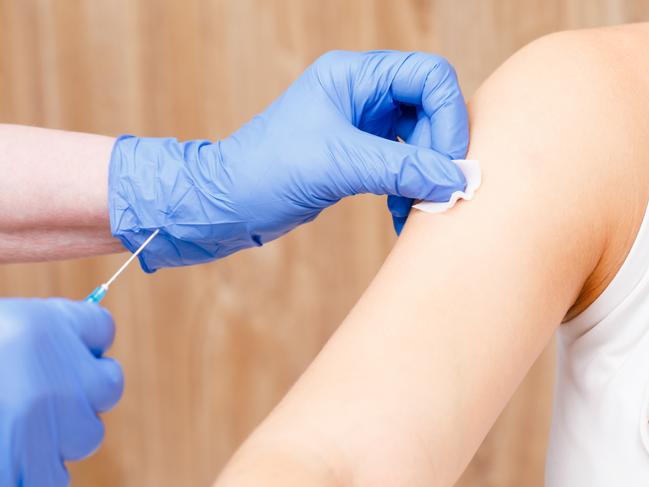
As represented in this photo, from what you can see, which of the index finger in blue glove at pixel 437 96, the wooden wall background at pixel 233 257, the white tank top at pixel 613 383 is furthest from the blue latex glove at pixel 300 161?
the wooden wall background at pixel 233 257

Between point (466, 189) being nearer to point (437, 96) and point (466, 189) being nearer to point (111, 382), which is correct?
point (437, 96)

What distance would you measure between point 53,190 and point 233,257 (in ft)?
2.63

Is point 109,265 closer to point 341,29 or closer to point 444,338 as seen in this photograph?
point 341,29

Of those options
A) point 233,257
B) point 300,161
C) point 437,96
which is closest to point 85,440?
point 300,161

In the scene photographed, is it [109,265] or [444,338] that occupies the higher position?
[444,338]

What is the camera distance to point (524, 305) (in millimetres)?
729

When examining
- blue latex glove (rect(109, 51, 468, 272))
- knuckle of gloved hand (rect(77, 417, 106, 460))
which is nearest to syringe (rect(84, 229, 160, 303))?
blue latex glove (rect(109, 51, 468, 272))

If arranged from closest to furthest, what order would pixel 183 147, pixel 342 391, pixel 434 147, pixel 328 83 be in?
pixel 342 391 → pixel 434 147 → pixel 328 83 → pixel 183 147

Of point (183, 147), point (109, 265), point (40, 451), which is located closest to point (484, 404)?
point (40, 451)

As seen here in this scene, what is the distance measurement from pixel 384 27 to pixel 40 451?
3.77 ft

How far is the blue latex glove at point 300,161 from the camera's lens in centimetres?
90

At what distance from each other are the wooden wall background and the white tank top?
2.77 feet

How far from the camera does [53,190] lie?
43.7 inches

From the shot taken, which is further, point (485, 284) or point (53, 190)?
point (53, 190)
